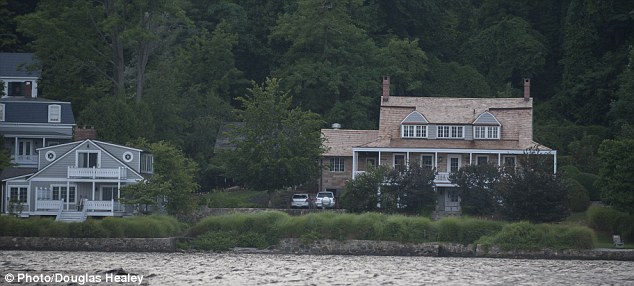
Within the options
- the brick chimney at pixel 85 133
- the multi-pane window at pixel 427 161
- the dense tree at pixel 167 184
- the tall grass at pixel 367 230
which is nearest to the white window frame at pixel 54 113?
the brick chimney at pixel 85 133

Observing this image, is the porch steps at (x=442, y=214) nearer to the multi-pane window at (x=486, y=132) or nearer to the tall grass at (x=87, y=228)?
the multi-pane window at (x=486, y=132)

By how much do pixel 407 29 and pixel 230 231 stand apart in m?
44.0

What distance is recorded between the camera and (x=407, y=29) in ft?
355

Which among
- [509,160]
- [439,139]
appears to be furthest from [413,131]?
[509,160]

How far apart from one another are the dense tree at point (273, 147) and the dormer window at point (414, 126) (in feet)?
18.8

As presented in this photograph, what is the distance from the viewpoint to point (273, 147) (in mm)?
80938

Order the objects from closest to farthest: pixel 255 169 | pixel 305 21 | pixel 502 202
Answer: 1. pixel 502 202
2. pixel 255 169
3. pixel 305 21

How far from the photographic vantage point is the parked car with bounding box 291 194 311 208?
264ft

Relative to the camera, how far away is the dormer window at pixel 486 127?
83812mm

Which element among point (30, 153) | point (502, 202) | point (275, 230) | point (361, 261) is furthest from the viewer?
point (30, 153)

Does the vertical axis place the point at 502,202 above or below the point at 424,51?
below

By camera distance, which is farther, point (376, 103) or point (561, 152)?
point (376, 103)

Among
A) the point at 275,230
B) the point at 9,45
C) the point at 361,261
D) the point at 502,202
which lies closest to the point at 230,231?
the point at 275,230

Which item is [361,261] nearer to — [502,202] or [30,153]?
[502,202]
